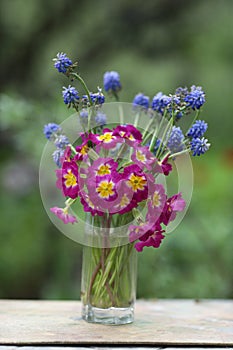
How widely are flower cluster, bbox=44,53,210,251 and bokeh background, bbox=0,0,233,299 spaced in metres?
1.45

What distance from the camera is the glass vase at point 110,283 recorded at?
4.30ft

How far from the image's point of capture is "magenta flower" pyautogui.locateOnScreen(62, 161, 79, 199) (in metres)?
1.25

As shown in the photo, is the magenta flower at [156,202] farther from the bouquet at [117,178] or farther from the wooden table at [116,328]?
the wooden table at [116,328]

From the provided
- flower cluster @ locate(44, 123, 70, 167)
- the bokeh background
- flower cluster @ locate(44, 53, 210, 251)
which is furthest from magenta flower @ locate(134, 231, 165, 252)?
the bokeh background

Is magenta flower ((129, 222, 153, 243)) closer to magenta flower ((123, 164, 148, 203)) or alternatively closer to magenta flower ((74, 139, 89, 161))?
magenta flower ((123, 164, 148, 203))

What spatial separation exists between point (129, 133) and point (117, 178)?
4.0 inches

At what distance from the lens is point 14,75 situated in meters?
3.22

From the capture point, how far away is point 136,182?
1225 mm

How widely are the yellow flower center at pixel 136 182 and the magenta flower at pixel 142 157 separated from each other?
25 millimetres

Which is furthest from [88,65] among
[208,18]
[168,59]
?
[208,18]

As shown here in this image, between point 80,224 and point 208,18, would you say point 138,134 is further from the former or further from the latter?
point 208,18

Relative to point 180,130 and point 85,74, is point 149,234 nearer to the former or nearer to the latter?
point 180,130

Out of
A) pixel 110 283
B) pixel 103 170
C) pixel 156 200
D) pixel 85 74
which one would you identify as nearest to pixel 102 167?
pixel 103 170

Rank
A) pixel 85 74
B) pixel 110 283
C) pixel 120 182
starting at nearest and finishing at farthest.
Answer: pixel 120 182 < pixel 110 283 < pixel 85 74
